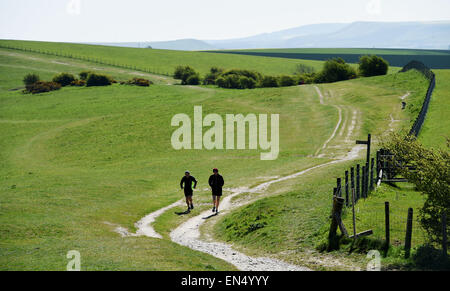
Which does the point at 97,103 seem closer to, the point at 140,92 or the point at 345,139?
the point at 140,92

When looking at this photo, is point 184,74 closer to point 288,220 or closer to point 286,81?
point 286,81

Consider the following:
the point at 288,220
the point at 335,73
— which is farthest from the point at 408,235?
the point at 335,73

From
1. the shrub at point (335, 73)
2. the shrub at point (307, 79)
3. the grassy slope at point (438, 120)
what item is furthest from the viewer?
the shrub at point (307, 79)

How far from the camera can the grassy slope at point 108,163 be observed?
19.4 m

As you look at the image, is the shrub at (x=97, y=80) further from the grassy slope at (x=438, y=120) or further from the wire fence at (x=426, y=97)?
the grassy slope at (x=438, y=120)

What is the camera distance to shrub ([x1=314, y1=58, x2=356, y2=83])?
113425 millimetres

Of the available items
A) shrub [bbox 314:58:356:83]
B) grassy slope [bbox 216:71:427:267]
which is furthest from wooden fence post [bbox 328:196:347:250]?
shrub [bbox 314:58:356:83]

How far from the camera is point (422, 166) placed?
61.5 feet

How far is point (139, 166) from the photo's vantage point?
174 ft

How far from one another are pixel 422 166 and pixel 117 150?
5026 cm

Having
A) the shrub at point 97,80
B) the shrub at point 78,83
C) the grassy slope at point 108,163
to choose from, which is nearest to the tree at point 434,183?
the grassy slope at point 108,163

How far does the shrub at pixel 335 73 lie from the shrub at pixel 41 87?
232 ft

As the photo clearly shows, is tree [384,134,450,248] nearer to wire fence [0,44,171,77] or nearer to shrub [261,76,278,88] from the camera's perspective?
shrub [261,76,278,88]

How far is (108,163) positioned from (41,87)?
7370 cm
